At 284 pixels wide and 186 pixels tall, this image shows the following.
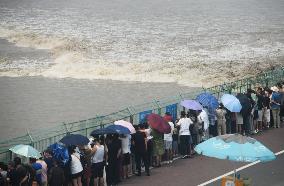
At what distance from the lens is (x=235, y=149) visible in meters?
11.4

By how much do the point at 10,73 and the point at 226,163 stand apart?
26.2 metres

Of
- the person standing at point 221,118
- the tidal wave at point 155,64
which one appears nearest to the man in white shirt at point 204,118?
the person standing at point 221,118

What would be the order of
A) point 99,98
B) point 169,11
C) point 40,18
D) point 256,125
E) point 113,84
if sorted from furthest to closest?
point 169,11, point 40,18, point 113,84, point 99,98, point 256,125

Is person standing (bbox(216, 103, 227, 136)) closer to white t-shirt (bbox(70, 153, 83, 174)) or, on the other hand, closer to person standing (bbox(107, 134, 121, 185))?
person standing (bbox(107, 134, 121, 185))

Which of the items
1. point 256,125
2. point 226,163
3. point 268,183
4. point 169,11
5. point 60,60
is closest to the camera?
point 268,183

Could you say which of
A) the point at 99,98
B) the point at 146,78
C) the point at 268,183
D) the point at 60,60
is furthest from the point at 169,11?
the point at 268,183

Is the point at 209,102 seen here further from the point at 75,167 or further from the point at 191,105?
the point at 75,167

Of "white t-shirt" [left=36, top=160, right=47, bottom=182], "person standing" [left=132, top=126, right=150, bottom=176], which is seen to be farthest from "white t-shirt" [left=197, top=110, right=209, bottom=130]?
"white t-shirt" [left=36, top=160, right=47, bottom=182]

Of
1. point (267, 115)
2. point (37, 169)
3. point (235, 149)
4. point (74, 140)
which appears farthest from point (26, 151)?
point (267, 115)

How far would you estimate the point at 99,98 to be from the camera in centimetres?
3406

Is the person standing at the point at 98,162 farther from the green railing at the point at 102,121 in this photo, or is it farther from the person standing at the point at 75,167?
the green railing at the point at 102,121

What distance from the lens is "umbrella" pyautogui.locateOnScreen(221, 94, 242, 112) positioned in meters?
18.7

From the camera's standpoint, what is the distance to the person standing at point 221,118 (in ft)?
62.1

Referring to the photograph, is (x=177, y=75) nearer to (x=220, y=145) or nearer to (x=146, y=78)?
(x=146, y=78)
